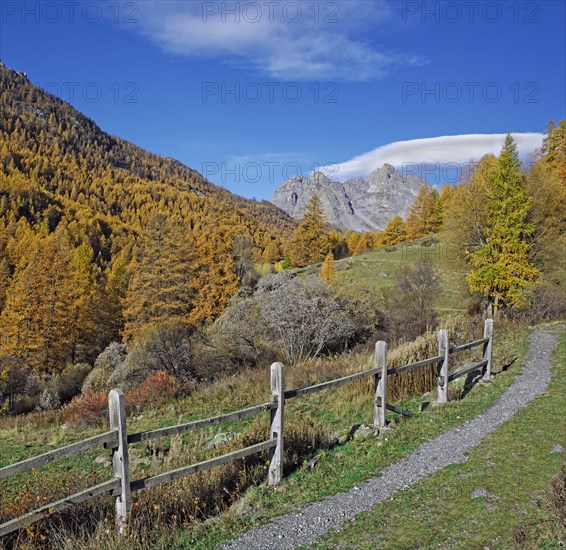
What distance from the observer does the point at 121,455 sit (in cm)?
452

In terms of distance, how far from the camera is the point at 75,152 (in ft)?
574

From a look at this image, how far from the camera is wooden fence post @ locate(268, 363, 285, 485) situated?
6178 millimetres

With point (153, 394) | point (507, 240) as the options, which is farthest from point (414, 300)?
point (153, 394)

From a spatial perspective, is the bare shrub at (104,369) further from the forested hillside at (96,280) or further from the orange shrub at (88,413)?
the orange shrub at (88,413)

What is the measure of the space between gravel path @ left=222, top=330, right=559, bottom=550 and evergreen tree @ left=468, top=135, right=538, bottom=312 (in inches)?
620

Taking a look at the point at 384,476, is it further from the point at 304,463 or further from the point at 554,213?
the point at 554,213

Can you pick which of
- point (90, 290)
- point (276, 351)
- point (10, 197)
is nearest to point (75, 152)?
point (10, 197)

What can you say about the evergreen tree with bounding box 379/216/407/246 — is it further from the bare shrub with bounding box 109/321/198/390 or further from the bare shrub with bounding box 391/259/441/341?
the bare shrub with bounding box 109/321/198/390

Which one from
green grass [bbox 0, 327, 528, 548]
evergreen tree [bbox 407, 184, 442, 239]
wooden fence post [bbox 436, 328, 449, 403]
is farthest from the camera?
evergreen tree [bbox 407, 184, 442, 239]

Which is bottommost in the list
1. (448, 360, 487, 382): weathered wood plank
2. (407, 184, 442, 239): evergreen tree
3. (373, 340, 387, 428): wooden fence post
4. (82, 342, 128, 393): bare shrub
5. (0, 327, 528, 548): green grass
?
(82, 342, 128, 393): bare shrub

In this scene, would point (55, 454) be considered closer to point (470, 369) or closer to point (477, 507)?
point (477, 507)

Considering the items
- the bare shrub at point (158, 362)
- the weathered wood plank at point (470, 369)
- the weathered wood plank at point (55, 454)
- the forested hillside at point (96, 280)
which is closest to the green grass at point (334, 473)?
the weathered wood plank at point (470, 369)

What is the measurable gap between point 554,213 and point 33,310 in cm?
3996

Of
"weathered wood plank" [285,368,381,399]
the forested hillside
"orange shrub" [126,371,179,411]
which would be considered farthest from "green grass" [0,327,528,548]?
the forested hillside
